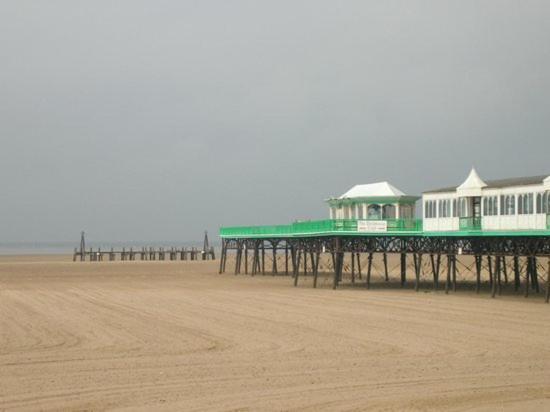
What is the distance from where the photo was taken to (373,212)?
4312 cm

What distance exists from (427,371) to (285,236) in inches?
1376

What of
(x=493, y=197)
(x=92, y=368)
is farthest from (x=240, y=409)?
(x=493, y=197)

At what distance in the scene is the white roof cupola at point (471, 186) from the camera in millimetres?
34375

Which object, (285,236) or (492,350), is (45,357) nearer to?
(492,350)

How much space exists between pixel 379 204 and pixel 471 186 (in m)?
8.59

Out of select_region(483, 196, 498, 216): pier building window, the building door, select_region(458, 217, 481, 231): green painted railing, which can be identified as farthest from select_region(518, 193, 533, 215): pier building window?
the building door

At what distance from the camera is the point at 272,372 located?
1523 centimetres

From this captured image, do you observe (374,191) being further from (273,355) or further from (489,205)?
(273,355)

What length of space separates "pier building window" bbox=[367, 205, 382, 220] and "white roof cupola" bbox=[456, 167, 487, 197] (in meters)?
7.86

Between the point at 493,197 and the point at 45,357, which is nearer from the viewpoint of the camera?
the point at 45,357

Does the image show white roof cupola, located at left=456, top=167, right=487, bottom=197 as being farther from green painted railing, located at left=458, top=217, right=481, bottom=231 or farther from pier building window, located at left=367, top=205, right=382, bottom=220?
pier building window, located at left=367, top=205, right=382, bottom=220

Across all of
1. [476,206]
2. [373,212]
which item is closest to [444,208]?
[476,206]

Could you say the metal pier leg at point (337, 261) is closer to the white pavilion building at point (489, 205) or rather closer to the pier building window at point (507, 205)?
the white pavilion building at point (489, 205)

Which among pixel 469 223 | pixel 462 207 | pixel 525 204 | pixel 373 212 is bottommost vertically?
pixel 469 223
